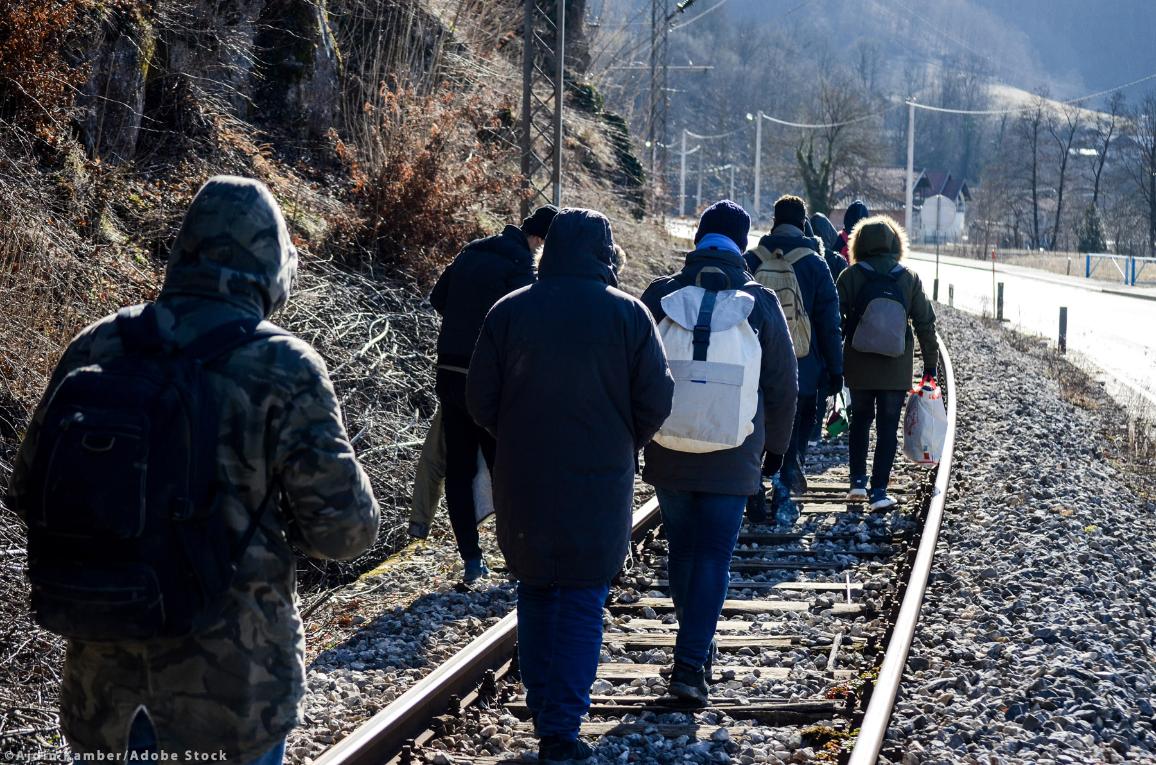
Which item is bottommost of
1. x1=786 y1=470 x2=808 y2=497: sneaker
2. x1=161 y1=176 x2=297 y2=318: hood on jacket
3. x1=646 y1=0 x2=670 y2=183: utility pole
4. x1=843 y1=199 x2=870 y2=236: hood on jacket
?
x1=786 y1=470 x2=808 y2=497: sneaker

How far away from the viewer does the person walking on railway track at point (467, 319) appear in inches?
270

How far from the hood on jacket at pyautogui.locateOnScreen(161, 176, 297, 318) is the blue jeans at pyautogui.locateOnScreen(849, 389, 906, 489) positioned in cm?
652

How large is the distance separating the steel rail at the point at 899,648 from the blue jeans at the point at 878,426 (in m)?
0.45

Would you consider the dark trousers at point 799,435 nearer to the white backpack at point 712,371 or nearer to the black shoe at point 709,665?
the black shoe at point 709,665

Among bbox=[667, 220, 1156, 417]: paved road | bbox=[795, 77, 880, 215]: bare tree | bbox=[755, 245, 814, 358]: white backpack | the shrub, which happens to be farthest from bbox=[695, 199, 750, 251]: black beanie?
bbox=[795, 77, 880, 215]: bare tree

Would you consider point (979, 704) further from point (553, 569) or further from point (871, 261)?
point (871, 261)

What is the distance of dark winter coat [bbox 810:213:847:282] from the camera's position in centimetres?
1205

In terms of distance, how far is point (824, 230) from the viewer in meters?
13.3

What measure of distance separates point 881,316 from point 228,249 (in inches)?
250

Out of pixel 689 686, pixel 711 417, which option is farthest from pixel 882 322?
pixel 689 686

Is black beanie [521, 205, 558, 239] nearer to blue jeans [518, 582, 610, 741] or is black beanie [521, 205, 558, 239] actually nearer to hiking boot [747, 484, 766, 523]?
blue jeans [518, 582, 610, 741]

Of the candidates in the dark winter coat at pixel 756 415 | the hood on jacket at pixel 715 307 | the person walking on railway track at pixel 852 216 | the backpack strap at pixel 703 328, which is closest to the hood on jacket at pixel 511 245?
the dark winter coat at pixel 756 415

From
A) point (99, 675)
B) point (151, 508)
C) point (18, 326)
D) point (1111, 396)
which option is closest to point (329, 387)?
point (151, 508)

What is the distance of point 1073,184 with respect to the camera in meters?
114
